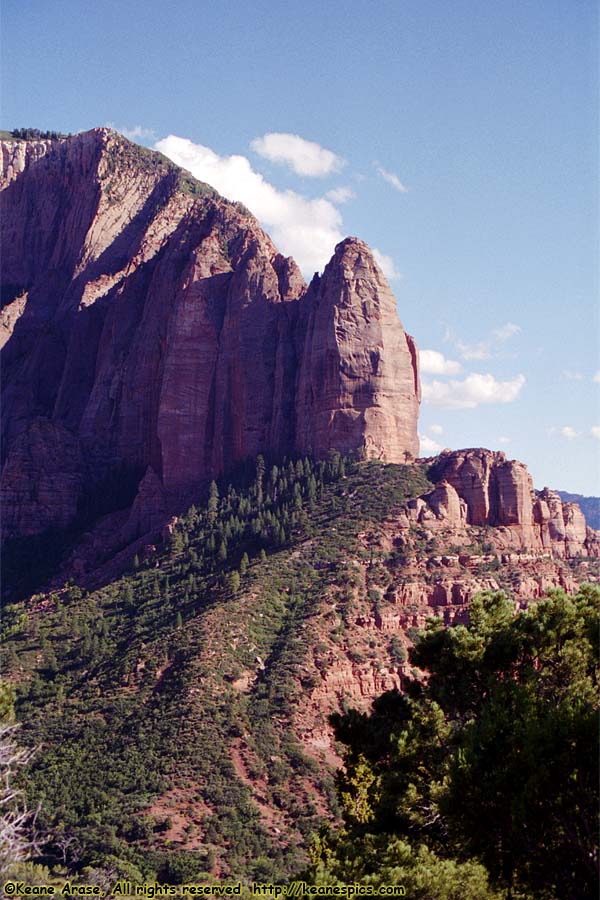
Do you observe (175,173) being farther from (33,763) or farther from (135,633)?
(33,763)

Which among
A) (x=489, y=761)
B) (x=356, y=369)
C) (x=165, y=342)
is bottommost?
(x=489, y=761)

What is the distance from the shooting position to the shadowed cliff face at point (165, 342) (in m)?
93.6

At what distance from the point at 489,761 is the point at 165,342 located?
97.0 metres

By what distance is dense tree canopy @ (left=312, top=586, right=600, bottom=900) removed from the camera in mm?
19125

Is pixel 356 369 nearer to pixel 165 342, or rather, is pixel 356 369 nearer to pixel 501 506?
pixel 501 506

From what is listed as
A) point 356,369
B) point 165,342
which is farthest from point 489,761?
point 165,342

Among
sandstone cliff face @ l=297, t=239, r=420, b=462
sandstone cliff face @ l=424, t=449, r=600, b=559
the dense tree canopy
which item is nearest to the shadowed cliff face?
sandstone cliff face @ l=297, t=239, r=420, b=462

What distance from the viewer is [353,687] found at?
59625mm

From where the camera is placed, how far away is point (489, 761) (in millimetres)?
20578

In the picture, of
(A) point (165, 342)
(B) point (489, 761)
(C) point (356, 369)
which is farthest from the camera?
(A) point (165, 342)

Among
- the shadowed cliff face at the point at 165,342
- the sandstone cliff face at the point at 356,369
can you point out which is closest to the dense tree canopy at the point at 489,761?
the sandstone cliff face at the point at 356,369

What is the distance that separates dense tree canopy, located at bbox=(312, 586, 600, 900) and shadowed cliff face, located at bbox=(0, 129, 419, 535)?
196ft

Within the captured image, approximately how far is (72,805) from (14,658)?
24.1 m

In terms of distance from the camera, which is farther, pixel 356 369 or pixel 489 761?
pixel 356 369
